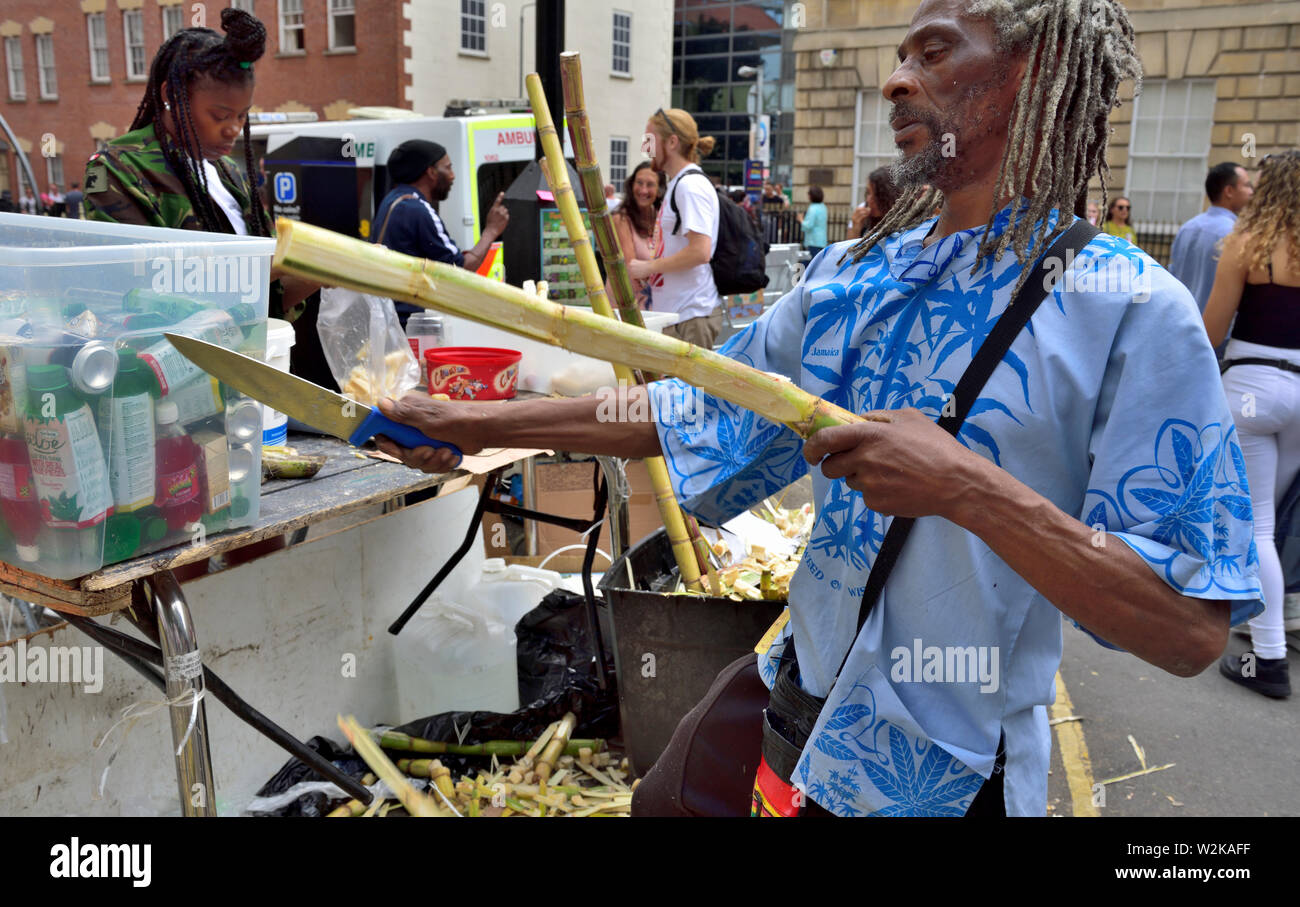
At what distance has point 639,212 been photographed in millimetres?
7250

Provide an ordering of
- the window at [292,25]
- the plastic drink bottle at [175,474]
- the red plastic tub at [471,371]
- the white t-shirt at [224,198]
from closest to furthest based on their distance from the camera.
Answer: the plastic drink bottle at [175,474] < the red plastic tub at [471,371] < the white t-shirt at [224,198] < the window at [292,25]

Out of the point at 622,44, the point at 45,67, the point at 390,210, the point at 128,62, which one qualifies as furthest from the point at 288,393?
the point at 45,67

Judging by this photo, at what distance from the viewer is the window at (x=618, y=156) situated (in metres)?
28.8

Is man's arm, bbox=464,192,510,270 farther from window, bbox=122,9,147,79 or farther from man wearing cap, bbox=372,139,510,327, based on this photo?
window, bbox=122,9,147,79

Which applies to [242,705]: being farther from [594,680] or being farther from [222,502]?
[594,680]

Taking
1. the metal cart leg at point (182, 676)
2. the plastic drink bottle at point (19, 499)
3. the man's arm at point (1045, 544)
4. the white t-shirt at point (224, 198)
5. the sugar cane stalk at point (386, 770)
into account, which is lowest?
the sugar cane stalk at point (386, 770)

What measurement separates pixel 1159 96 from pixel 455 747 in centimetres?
2187

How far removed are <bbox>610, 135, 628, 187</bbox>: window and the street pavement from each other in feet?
84.4

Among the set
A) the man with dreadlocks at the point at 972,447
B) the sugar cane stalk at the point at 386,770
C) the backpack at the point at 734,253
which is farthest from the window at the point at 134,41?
the man with dreadlocks at the point at 972,447

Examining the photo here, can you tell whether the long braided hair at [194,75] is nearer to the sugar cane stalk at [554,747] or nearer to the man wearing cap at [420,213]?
the sugar cane stalk at [554,747]

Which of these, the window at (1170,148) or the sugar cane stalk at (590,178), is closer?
the sugar cane stalk at (590,178)

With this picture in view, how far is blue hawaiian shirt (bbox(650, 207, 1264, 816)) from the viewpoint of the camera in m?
1.30

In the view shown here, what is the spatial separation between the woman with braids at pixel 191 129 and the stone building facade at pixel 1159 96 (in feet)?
60.9
